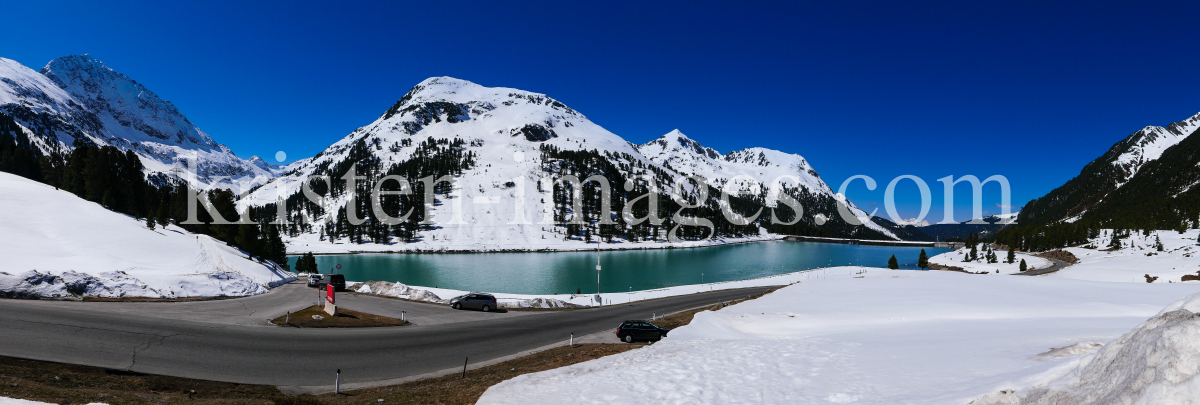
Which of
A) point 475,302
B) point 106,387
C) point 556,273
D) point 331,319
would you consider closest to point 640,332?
point 475,302

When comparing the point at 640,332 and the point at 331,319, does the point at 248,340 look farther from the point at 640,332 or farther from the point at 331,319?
the point at 640,332

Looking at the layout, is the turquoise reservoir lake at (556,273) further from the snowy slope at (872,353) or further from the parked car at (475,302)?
the snowy slope at (872,353)

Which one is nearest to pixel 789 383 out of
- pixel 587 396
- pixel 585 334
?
pixel 587 396

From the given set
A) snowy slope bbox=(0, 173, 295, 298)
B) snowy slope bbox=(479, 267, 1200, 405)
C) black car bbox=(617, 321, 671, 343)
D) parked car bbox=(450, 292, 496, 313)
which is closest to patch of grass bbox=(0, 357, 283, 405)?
snowy slope bbox=(479, 267, 1200, 405)

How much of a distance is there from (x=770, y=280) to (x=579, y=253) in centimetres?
8753

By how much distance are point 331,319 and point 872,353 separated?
2790cm

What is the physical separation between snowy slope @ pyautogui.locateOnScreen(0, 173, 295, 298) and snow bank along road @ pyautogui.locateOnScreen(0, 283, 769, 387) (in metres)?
3.10

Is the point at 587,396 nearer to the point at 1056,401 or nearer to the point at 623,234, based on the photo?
the point at 1056,401

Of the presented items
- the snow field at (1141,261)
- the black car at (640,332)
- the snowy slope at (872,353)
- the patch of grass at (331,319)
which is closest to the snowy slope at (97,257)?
the patch of grass at (331,319)

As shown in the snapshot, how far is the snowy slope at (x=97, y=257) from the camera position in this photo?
2647cm

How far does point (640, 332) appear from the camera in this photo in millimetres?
23984

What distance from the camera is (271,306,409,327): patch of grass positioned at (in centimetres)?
2487

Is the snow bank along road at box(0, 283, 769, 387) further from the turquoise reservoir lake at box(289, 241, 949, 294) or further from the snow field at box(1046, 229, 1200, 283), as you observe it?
the snow field at box(1046, 229, 1200, 283)

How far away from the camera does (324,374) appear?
54.5ft
